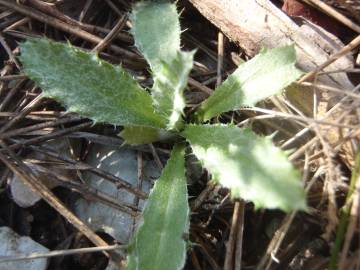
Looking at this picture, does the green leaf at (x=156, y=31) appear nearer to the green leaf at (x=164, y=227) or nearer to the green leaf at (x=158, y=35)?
the green leaf at (x=158, y=35)

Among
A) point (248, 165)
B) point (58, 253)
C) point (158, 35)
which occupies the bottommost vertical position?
point (58, 253)

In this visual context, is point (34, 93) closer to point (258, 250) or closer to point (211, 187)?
point (211, 187)

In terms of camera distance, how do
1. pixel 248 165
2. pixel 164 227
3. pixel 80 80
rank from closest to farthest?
pixel 248 165
pixel 164 227
pixel 80 80

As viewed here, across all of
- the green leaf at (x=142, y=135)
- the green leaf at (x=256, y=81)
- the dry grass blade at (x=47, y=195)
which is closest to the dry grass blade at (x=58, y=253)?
the dry grass blade at (x=47, y=195)

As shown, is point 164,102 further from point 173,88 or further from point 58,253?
point 58,253

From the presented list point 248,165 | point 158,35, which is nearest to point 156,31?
point 158,35

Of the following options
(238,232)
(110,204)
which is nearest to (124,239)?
(110,204)
